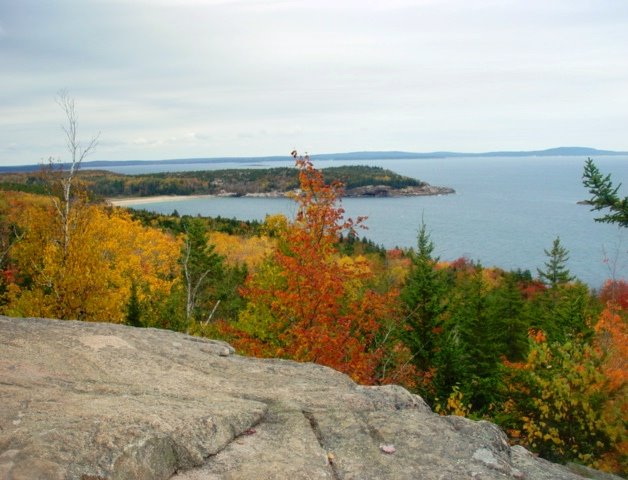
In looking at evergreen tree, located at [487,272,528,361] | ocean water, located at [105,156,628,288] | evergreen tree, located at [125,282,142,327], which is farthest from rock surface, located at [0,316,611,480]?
ocean water, located at [105,156,628,288]

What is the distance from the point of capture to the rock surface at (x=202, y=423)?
5512 mm

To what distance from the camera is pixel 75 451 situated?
5297 mm

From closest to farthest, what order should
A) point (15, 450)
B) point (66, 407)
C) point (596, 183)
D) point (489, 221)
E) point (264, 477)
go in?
point (15, 450) → point (264, 477) → point (66, 407) → point (596, 183) → point (489, 221)

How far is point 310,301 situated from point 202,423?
9984mm

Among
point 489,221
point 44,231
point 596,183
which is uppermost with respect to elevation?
point 596,183

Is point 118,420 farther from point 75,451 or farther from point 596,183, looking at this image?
point 596,183

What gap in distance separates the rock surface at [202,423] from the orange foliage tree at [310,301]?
21.1 ft

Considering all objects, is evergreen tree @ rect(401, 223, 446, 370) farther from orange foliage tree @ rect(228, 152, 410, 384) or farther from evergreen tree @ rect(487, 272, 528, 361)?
evergreen tree @ rect(487, 272, 528, 361)

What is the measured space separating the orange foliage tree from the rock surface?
6.43 metres

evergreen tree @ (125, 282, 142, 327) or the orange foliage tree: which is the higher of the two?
the orange foliage tree

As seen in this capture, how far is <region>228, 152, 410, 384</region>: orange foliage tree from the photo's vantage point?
1577cm

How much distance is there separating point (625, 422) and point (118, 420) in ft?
60.7

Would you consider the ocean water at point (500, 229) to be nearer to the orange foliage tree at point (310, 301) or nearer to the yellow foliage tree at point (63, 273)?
the orange foliage tree at point (310, 301)

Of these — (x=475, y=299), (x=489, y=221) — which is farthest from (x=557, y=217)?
(x=475, y=299)
